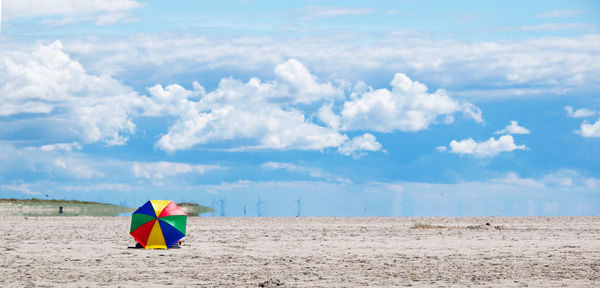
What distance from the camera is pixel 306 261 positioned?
23.7 m

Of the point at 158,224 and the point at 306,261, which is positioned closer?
the point at 306,261

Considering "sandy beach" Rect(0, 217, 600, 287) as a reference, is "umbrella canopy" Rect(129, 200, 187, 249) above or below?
above

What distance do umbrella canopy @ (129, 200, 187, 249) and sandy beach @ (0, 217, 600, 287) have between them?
71 cm

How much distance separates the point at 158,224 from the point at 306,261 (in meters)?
6.09

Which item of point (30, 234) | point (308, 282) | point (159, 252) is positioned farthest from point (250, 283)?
point (30, 234)

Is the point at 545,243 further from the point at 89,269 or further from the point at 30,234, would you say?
the point at 30,234

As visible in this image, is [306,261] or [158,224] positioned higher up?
[158,224]

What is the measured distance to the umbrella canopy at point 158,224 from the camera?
26.1 meters

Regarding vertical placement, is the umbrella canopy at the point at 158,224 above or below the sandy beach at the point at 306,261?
above

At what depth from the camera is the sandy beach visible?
19234 mm

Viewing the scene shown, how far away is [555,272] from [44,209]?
83558 millimetres

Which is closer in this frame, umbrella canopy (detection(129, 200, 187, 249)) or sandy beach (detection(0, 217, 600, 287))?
sandy beach (detection(0, 217, 600, 287))

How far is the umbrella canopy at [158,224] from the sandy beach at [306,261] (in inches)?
27.9

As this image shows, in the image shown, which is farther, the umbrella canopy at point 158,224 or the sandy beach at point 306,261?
the umbrella canopy at point 158,224
